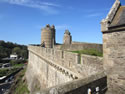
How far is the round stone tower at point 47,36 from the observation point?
23312 mm

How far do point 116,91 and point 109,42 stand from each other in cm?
176

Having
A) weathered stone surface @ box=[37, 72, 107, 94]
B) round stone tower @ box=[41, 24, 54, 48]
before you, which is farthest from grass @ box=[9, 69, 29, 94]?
weathered stone surface @ box=[37, 72, 107, 94]

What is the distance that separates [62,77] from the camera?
7.16 meters

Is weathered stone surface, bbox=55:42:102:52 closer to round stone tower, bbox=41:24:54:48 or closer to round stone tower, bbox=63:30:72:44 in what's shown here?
round stone tower, bbox=63:30:72:44

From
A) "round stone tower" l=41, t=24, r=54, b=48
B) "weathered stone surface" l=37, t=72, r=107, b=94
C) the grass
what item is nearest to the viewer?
"weathered stone surface" l=37, t=72, r=107, b=94

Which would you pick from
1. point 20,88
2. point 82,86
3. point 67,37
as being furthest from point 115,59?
point 20,88

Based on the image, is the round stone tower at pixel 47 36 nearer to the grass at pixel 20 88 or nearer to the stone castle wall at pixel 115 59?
the grass at pixel 20 88

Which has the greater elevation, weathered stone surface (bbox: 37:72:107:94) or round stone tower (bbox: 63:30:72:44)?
round stone tower (bbox: 63:30:72:44)

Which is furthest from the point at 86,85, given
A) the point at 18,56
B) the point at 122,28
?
the point at 18,56

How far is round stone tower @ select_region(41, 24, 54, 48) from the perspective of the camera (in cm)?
2331

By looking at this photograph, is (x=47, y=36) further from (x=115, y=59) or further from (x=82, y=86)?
(x=82, y=86)

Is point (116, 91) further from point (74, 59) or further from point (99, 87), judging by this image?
point (74, 59)

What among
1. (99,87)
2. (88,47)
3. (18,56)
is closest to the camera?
(99,87)

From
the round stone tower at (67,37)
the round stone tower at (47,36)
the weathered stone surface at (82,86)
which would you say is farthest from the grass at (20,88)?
the weathered stone surface at (82,86)
